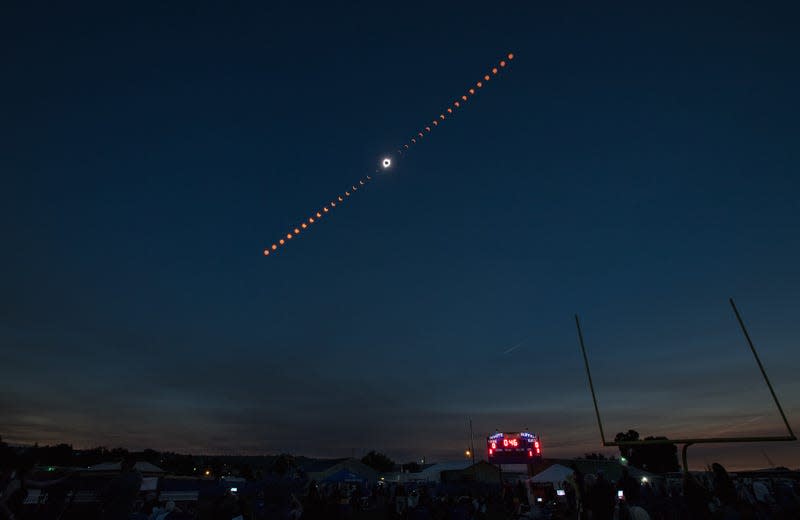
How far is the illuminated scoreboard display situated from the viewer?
38.1m

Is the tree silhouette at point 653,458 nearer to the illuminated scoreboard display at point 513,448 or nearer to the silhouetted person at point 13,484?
the illuminated scoreboard display at point 513,448

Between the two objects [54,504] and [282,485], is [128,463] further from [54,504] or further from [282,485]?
[54,504]

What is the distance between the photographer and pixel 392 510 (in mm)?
14234

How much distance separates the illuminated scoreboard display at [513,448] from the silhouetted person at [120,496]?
3692cm

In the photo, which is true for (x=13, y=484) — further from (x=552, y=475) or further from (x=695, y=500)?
(x=552, y=475)

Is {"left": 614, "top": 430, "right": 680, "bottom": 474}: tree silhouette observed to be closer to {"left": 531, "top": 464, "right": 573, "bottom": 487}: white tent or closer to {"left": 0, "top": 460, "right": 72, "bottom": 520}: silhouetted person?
{"left": 531, "top": 464, "right": 573, "bottom": 487}: white tent

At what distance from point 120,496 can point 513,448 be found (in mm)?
Result: 37612

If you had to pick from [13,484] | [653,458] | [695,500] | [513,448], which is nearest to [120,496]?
[13,484]

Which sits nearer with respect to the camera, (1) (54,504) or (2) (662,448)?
(1) (54,504)

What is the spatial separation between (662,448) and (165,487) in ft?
299

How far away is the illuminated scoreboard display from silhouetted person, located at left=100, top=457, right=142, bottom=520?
36.9 m

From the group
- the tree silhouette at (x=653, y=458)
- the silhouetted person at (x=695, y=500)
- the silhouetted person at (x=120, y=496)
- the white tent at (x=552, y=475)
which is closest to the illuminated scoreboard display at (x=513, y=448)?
the white tent at (x=552, y=475)

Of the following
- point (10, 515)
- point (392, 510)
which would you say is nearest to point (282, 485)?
point (10, 515)

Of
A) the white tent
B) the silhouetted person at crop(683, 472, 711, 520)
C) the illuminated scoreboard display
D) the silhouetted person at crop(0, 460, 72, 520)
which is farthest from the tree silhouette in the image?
the silhouetted person at crop(0, 460, 72, 520)
